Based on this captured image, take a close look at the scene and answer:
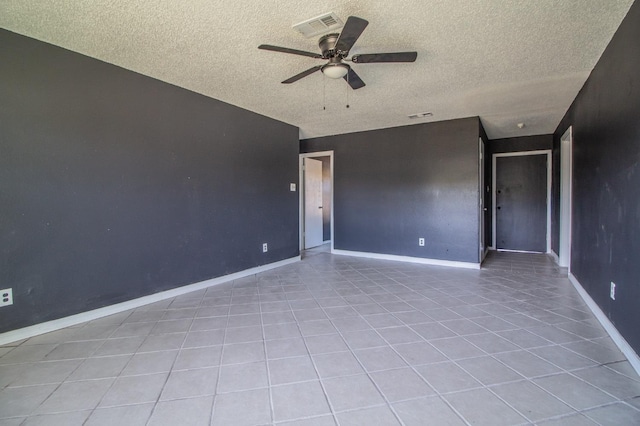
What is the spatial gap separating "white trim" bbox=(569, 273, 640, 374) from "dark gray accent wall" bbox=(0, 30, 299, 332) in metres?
3.90

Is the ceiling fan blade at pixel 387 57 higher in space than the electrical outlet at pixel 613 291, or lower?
higher

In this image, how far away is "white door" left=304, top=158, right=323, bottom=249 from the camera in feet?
21.4

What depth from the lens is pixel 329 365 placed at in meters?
1.92

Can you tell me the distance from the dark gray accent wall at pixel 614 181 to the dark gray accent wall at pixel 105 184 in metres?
3.91

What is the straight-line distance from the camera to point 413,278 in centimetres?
407

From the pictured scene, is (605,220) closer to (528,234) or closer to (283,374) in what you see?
(283,374)

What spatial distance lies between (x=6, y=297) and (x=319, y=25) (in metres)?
3.17

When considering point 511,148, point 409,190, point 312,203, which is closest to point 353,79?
point 409,190

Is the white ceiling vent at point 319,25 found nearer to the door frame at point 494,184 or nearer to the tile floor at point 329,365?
the tile floor at point 329,365

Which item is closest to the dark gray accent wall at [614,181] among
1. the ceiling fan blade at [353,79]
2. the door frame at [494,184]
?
the ceiling fan blade at [353,79]

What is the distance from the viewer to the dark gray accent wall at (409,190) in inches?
184

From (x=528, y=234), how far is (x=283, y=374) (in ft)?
21.1

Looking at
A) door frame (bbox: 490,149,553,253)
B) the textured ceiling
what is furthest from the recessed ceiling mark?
door frame (bbox: 490,149,553,253)

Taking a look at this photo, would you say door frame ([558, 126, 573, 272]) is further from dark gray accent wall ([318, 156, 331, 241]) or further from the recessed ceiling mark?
dark gray accent wall ([318, 156, 331, 241])
